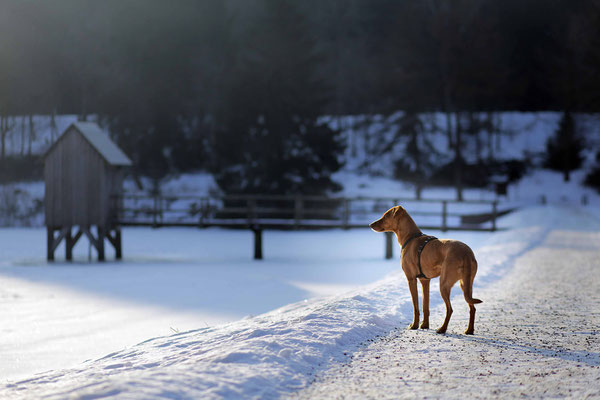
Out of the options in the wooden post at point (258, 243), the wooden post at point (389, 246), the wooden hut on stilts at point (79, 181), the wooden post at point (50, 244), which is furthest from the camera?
the wooden post at point (50, 244)

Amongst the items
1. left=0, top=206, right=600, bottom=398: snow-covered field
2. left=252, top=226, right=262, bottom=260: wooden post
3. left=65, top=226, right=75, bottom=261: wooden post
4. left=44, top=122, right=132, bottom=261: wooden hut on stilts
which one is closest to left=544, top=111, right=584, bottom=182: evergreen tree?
left=0, top=206, right=600, bottom=398: snow-covered field

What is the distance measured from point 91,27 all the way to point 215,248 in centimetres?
2293

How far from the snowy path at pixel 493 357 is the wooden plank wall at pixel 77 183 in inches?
641

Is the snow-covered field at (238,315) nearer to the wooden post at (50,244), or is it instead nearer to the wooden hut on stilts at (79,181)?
the wooden post at (50,244)

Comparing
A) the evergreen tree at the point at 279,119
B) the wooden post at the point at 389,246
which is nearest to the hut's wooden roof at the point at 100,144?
the wooden post at the point at 389,246

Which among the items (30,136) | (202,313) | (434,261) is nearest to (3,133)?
(30,136)

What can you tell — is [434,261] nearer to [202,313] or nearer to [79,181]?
[202,313]

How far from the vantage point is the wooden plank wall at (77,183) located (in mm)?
22484

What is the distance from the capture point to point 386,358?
5.69 m

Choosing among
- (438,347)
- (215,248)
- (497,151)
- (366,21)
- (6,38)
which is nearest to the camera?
(438,347)

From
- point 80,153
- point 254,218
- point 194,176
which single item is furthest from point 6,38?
point 254,218

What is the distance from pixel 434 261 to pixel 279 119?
3564 centimetres

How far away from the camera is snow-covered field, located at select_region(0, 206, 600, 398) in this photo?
503 centimetres

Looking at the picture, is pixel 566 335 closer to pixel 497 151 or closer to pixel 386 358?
pixel 386 358
